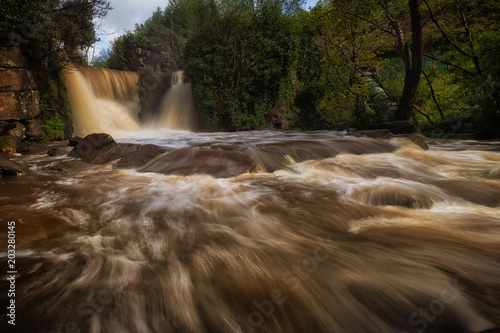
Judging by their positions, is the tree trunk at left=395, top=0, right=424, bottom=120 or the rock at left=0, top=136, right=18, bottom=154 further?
the tree trunk at left=395, top=0, right=424, bottom=120

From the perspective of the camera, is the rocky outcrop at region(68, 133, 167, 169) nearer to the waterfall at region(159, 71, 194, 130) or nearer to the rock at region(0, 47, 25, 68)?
the rock at region(0, 47, 25, 68)

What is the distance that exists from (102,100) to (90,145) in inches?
443

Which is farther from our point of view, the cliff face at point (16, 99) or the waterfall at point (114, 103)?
the waterfall at point (114, 103)

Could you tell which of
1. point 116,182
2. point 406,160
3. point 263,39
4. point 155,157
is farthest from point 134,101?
point 406,160

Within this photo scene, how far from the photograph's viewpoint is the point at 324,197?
379 centimetres

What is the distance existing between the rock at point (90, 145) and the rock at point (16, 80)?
12.6 feet

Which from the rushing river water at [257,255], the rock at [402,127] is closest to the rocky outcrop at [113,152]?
the rushing river water at [257,255]

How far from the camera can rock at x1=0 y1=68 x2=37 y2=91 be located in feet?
27.0

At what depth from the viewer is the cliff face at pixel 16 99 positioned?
26.9 ft

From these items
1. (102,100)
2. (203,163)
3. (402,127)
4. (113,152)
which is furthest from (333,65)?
(102,100)

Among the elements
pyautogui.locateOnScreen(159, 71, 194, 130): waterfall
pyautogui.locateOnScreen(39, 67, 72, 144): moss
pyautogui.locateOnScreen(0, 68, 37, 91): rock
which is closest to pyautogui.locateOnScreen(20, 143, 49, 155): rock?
pyautogui.locateOnScreen(39, 67, 72, 144): moss

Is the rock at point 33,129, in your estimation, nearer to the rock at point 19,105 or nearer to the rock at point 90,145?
the rock at point 19,105

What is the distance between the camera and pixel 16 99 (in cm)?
858

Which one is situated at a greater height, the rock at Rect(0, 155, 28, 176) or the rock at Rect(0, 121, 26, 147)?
the rock at Rect(0, 121, 26, 147)
